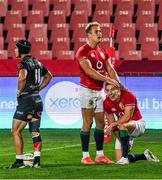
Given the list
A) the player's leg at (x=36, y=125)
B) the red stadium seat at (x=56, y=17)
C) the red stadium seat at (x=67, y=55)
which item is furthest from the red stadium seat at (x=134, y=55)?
the player's leg at (x=36, y=125)

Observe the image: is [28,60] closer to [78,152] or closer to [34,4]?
[78,152]

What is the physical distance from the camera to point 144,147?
46.9ft

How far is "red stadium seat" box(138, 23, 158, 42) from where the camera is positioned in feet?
74.8

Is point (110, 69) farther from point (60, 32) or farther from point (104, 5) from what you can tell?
point (104, 5)

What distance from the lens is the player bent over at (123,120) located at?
428 inches

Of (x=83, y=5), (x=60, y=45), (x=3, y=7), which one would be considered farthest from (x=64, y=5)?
(x=60, y=45)

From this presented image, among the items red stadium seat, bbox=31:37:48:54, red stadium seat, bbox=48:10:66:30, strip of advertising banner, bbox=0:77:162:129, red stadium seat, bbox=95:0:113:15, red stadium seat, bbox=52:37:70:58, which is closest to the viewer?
strip of advertising banner, bbox=0:77:162:129

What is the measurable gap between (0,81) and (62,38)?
3884 millimetres

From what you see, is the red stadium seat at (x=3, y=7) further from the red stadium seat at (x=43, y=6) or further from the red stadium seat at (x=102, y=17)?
the red stadium seat at (x=102, y=17)

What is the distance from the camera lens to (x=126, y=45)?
2206cm

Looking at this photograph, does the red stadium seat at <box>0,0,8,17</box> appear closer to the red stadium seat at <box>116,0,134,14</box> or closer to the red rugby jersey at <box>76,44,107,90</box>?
the red stadium seat at <box>116,0,134,14</box>

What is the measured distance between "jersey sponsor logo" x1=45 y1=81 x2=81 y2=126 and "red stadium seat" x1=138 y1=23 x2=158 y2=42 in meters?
4.54

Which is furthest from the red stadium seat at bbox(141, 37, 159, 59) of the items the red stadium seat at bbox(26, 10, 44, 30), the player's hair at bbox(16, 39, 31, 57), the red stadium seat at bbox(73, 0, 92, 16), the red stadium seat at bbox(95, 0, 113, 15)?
the player's hair at bbox(16, 39, 31, 57)

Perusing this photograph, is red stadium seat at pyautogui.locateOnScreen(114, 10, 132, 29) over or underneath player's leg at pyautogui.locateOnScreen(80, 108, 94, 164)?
over
